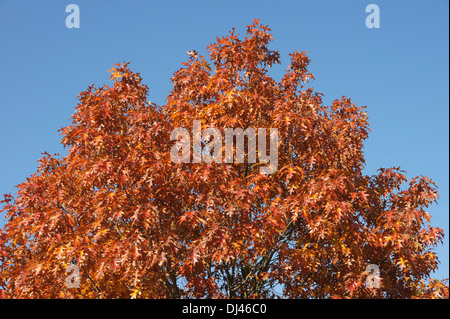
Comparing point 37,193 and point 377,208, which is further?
point 377,208

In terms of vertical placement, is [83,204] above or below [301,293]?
above

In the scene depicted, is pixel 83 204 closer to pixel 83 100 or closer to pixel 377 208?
pixel 83 100

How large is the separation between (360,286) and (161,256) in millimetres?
3285

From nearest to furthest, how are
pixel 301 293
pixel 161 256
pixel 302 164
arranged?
pixel 161 256
pixel 301 293
pixel 302 164

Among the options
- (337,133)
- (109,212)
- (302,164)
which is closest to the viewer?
(109,212)

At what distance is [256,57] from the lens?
32.6 ft

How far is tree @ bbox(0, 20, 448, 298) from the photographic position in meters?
7.55

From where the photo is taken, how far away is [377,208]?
923 centimetres

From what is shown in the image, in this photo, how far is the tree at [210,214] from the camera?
755 centimetres

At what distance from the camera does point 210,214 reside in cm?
755
